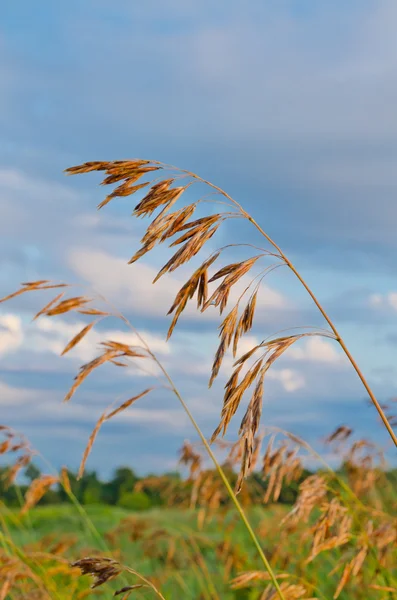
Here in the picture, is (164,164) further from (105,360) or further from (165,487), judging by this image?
(165,487)

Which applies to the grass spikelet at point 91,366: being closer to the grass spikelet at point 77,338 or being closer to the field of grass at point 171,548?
the grass spikelet at point 77,338

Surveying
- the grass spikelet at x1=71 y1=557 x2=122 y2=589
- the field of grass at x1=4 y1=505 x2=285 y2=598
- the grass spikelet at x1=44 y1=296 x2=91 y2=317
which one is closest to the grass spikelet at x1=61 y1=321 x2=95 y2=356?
the grass spikelet at x1=44 y1=296 x2=91 y2=317

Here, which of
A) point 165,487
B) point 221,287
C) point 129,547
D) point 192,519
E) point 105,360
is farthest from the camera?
point 192,519

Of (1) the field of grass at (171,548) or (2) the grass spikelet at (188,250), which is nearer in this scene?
(2) the grass spikelet at (188,250)

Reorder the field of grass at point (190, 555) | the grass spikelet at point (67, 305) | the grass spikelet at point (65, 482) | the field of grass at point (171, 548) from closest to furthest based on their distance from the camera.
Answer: the grass spikelet at point (67, 305), the grass spikelet at point (65, 482), the field of grass at point (190, 555), the field of grass at point (171, 548)

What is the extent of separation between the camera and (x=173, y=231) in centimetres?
178

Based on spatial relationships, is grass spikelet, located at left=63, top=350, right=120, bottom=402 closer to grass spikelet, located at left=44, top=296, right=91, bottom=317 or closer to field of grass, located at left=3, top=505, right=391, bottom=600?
grass spikelet, located at left=44, top=296, right=91, bottom=317

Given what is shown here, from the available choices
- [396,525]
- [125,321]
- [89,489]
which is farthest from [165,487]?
[89,489]

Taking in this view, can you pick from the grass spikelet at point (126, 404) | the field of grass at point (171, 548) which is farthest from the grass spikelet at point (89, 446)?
the field of grass at point (171, 548)

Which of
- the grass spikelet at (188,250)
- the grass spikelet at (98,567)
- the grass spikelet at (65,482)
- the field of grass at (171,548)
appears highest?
the grass spikelet at (188,250)

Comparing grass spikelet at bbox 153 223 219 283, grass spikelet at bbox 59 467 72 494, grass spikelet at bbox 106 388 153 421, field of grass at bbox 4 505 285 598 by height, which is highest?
grass spikelet at bbox 153 223 219 283

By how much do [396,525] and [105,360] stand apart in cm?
144

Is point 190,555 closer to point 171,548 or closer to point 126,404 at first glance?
point 171,548

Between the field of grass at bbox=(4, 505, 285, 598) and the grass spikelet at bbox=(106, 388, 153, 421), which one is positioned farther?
the field of grass at bbox=(4, 505, 285, 598)
